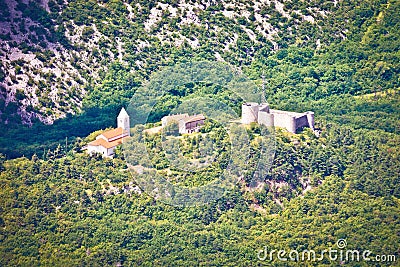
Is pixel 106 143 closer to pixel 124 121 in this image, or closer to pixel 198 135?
pixel 124 121

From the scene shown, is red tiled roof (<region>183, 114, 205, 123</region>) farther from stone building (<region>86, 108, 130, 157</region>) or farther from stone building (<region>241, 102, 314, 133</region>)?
stone building (<region>86, 108, 130, 157</region>)

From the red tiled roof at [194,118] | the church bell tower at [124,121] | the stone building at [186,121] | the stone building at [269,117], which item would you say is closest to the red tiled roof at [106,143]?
the church bell tower at [124,121]

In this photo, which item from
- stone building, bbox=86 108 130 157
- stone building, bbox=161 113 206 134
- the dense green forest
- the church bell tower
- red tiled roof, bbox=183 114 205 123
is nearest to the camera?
the dense green forest

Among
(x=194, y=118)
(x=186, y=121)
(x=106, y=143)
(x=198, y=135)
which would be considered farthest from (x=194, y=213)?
(x=106, y=143)

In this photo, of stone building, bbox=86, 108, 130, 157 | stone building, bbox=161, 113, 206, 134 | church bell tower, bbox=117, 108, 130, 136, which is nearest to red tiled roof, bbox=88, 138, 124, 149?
stone building, bbox=86, 108, 130, 157

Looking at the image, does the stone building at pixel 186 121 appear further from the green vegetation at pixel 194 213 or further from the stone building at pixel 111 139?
the stone building at pixel 111 139

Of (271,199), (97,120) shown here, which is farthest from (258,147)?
(97,120)
